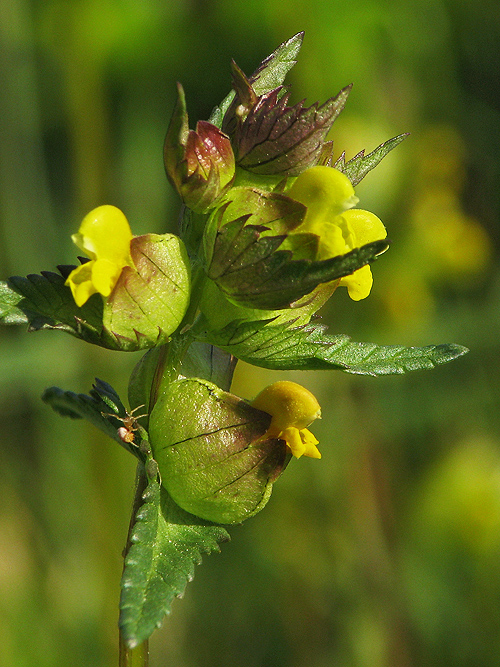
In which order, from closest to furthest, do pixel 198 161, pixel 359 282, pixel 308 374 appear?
pixel 198 161
pixel 359 282
pixel 308 374

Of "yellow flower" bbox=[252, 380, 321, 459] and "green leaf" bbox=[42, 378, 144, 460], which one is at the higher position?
"green leaf" bbox=[42, 378, 144, 460]

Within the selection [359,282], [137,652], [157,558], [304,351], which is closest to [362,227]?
[359,282]

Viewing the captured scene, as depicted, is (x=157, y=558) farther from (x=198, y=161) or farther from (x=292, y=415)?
(x=198, y=161)

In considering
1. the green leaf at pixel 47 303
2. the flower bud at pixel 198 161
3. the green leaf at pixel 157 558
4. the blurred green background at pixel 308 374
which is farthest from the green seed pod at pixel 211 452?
the blurred green background at pixel 308 374

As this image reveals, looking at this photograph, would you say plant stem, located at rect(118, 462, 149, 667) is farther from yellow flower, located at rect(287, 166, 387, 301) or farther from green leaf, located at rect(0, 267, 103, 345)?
yellow flower, located at rect(287, 166, 387, 301)

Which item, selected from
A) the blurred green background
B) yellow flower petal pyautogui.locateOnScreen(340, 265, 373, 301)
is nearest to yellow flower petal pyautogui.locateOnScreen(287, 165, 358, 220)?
yellow flower petal pyautogui.locateOnScreen(340, 265, 373, 301)
